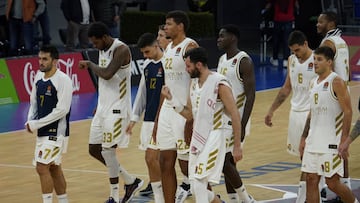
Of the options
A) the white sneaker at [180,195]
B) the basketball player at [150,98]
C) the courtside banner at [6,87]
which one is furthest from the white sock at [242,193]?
the courtside banner at [6,87]

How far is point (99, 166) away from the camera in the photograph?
1623 cm

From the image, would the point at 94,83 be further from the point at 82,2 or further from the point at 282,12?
the point at 282,12

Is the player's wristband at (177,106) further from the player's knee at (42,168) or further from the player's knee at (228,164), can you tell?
the player's knee at (42,168)

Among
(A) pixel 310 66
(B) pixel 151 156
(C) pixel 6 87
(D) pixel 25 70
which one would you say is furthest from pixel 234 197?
(D) pixel 25 70

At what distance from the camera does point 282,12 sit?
2945 cm

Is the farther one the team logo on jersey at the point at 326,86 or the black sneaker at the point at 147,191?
the black sneaker at the point at 147,191

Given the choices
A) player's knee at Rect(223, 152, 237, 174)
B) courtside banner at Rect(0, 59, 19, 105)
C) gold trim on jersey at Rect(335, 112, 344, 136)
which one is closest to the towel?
player's knee at Rect(223, 152, 237, 174)

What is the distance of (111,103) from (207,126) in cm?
241

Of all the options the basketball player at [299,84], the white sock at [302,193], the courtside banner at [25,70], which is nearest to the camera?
the white sock at [302,193]

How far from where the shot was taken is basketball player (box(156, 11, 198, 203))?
40.4 feet

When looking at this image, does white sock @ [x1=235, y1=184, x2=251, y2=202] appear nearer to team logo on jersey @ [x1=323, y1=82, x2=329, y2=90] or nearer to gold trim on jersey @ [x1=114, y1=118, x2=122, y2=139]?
team logo on jersey @ [x1=323, y1=82, x2=329, y2=90]

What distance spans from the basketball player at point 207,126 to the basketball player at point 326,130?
1019 millimetres

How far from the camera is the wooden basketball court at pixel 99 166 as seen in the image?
14195 millimetres

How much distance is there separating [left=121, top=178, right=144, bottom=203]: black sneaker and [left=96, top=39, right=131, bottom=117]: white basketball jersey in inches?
37.1
